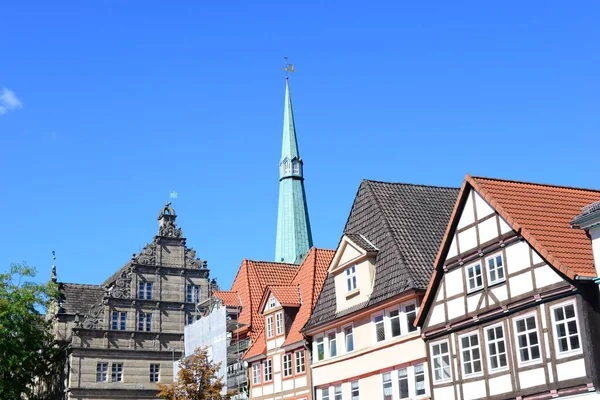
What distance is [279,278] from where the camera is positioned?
52375 millimetres

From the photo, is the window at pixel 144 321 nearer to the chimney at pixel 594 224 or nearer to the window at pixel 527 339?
the window at pixel 527 339

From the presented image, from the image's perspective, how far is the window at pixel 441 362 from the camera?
31.3m

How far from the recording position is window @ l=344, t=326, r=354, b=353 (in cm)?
3734

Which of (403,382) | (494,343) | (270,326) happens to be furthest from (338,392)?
(494,343)

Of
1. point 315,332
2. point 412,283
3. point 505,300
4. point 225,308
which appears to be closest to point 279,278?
point 225,308

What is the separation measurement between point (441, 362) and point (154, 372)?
1291 inches

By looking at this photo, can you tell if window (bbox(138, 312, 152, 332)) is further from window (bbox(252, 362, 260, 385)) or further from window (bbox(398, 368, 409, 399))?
window (bbox(398, 368, 409, 399))

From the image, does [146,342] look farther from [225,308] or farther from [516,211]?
[516,211]

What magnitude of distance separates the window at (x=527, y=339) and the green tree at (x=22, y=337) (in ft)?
129

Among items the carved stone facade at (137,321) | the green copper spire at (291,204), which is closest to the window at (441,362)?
the carved stone facade at (137,321)

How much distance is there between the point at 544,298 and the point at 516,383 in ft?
9.90

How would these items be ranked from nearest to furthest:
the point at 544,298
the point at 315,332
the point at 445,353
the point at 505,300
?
1. the point at 544,298
2. the point at 505,300
3. the point at 445,353
4. the point at 315,332

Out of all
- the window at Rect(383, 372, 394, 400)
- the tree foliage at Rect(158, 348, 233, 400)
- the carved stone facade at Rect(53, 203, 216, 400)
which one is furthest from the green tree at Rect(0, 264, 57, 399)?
the window at Rect(383, 372, 394, 400)

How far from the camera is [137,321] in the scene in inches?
2375
